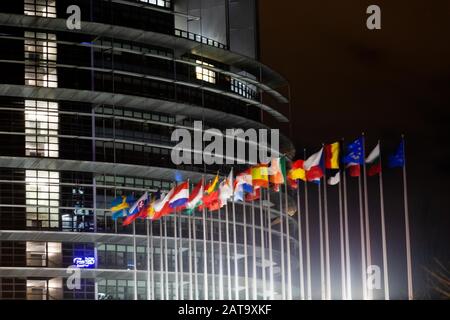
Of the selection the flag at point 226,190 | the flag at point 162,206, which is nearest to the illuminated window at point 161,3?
the flag at point 162,206

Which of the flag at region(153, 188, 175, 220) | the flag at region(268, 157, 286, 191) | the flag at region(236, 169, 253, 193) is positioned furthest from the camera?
the flag at region(153, 188, 175, 220)

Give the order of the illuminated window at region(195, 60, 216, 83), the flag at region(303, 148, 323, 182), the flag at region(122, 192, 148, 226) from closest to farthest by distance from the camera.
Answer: the flag at region(303, 148, 323, 182) → the flag at region(122, 192, 148, 226) → the illuminated window at region(195, 60, 216, 83)

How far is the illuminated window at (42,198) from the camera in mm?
135000

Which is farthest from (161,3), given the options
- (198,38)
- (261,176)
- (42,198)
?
(261,176)

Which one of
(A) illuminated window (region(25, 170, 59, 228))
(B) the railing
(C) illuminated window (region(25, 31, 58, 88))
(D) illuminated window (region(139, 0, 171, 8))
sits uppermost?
(D) illuminated window (region(139, 0, 171, 8))

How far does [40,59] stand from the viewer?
456 ft

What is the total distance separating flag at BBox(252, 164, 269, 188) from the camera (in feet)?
336

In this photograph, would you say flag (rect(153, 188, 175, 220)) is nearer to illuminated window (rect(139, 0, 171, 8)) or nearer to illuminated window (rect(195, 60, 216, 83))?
illuminated window (rect(195, 60, 216, 83))

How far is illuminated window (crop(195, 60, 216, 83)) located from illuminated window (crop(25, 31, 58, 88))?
1924 centimetres

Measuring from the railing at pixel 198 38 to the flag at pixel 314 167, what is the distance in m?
54.8

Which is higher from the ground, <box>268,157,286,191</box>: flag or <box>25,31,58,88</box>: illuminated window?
<box>25,31,58,88</box>: illuminated window

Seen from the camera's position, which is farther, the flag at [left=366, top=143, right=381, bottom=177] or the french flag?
the french flag

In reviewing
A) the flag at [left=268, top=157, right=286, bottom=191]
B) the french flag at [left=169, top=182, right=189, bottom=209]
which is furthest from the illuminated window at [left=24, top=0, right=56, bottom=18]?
the flag at [left=268, top=157, right=286, bottom=191]

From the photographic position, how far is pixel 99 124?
141750 millimetres
